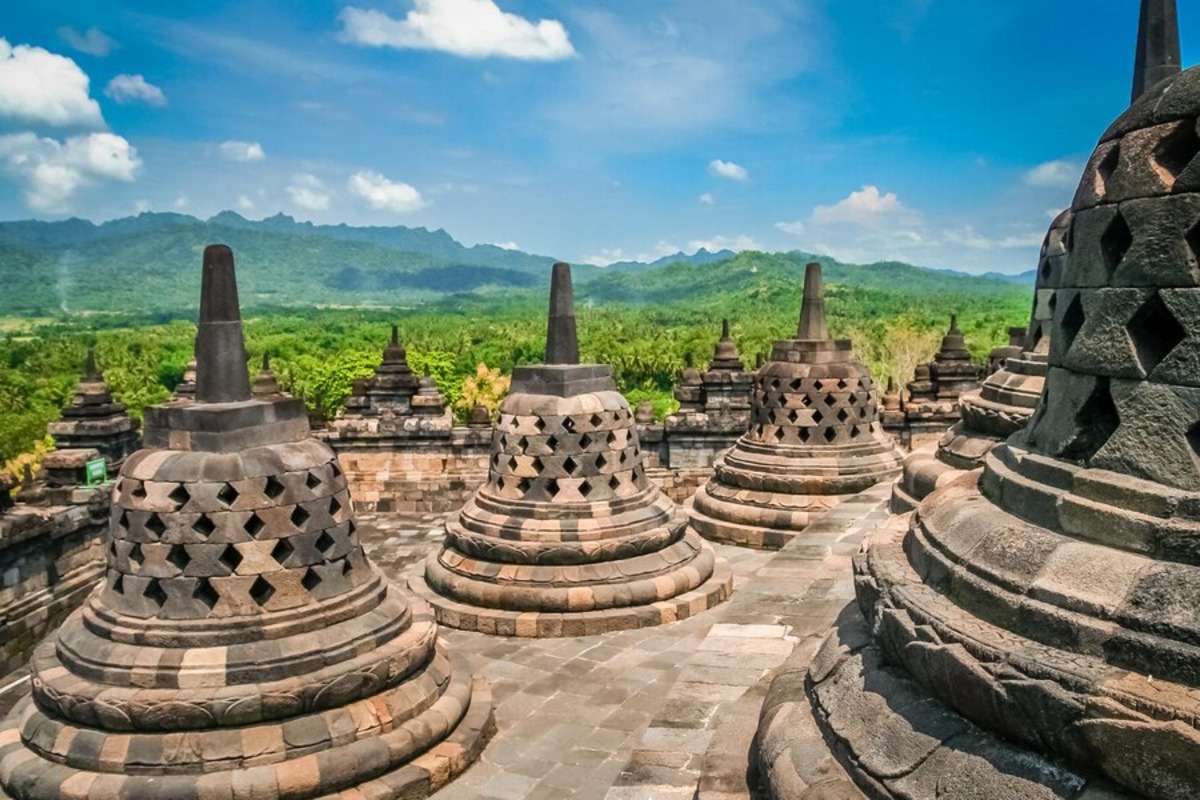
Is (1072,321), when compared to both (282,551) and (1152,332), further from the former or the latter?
(282,551)

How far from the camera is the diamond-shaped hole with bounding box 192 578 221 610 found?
559 centimetres

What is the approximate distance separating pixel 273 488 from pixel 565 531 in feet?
11.1

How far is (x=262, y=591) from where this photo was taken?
5.71m

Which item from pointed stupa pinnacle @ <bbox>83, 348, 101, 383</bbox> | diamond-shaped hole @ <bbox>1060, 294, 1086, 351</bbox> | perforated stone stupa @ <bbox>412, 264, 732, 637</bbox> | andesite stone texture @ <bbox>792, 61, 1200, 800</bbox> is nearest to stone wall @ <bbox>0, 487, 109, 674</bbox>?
perforated stone stupa @ <bbox>412, 264, 732, 637</bbox>

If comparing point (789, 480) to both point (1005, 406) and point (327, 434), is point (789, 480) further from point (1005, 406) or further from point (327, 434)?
point (327, 434)

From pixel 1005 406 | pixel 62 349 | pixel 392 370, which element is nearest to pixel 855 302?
pixel 62 349

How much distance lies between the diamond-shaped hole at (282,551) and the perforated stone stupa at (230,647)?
0.01 metres

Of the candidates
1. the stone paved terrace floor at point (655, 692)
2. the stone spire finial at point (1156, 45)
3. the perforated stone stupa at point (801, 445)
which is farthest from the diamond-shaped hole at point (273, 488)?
the perforated stone stupa at point (801, 445)

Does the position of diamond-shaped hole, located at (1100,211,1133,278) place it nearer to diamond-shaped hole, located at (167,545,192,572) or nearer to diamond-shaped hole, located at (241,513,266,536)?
diamond-shaped hole, located at (241,513,266,536)

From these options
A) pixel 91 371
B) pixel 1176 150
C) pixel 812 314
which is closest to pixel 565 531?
pixel 812 314

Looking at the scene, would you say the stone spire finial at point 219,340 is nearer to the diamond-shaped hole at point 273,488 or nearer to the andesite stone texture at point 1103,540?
the diamond-shaped hole at point 273,488

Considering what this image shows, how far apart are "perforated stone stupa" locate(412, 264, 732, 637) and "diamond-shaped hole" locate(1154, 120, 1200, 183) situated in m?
6.40

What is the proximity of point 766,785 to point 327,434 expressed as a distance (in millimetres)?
15538

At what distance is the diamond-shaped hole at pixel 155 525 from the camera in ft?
18.4
